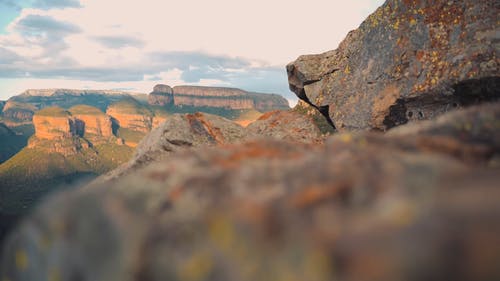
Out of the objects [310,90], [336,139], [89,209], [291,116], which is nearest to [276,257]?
[89,209]

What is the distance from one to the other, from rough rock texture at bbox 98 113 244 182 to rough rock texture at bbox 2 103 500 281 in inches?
425

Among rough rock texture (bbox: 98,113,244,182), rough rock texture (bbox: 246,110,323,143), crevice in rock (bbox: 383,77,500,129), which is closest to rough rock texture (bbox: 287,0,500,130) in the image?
crevice in rock (bbox: 383,77,500,129)

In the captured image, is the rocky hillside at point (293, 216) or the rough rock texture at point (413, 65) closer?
the rocky hillside at point (293, 216)

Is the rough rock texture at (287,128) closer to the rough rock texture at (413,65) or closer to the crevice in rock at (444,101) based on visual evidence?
the rough rock texture at (413,65)

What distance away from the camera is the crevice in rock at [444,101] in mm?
12275

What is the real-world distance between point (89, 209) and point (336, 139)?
3889 mm

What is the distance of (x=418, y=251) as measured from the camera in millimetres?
3082

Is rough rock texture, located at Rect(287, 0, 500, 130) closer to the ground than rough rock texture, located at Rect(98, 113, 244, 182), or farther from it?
farther from it

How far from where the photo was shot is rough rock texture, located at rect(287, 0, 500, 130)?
12.6 m

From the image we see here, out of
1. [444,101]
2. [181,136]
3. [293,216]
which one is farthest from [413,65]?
[293,216]

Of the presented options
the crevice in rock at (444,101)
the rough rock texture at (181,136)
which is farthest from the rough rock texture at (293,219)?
the rough rock texture at (181,136)

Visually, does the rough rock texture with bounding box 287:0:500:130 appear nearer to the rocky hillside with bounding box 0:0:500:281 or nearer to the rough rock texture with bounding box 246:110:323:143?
the rough rock texture with bounding box 246:110:323:143

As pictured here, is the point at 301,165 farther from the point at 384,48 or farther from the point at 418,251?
the point at 384,48

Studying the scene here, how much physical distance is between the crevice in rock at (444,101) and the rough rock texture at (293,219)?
8138 millimetres
